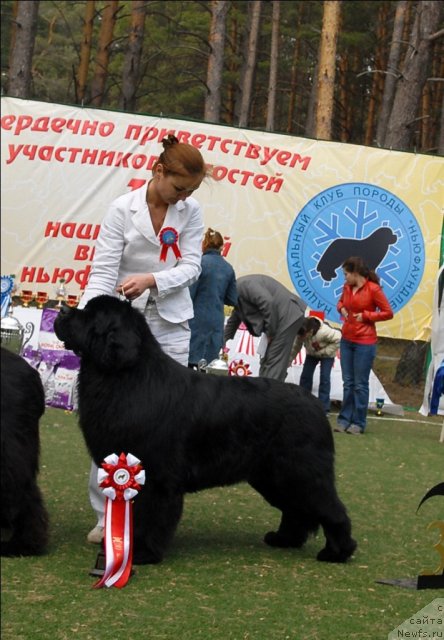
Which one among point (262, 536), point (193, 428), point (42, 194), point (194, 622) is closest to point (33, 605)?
point (194, 622)

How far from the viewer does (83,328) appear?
15.0 feet

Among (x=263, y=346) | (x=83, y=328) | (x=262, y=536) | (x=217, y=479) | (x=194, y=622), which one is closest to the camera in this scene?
(x=194, y=622)

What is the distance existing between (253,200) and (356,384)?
3.02 m

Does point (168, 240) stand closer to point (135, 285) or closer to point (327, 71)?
point (135, 285)

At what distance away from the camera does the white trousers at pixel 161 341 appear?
5172mm

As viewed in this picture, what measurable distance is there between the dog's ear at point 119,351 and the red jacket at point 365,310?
612 centimetres

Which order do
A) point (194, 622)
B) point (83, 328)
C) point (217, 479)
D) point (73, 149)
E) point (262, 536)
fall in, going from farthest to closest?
point (73, 149)
point (262, 536)
point (217, 479)
point (83, 328)
point (194, 622)

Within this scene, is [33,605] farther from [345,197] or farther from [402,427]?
[345,197]

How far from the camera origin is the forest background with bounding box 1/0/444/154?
1884cm

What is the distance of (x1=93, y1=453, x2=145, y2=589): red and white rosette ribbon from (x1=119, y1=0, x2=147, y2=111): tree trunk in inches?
811

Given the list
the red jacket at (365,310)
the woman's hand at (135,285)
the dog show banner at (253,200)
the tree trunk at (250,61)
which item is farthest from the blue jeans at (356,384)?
the tree trunk at (250,61)

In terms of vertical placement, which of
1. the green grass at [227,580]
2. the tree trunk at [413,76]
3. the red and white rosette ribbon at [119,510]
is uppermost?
the tree trunk at [413,76]

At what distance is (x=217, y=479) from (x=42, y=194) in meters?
7.86

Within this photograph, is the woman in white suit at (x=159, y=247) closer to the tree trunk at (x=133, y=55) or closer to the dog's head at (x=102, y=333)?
the dog's head at (x=102, y=333)
